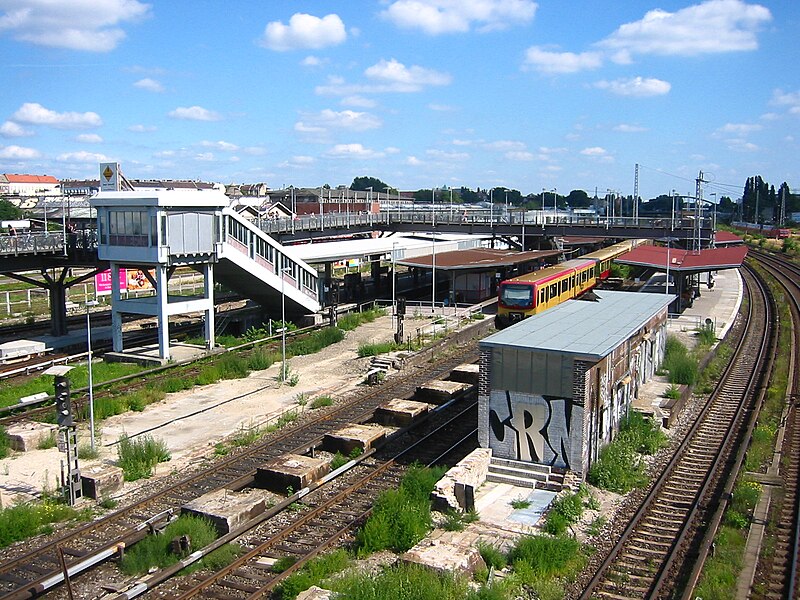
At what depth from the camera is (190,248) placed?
27922mm

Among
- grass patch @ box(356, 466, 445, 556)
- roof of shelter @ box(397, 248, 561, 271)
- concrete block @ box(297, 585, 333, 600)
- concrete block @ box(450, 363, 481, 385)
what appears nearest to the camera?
concrete block @ box(297, 585, 333, 600)

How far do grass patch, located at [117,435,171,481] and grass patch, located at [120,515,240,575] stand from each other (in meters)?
3.41

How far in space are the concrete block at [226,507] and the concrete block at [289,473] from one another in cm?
87

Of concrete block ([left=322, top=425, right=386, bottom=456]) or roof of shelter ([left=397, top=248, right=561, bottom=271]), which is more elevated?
roof of shelter ([left=397, top=248, right=561, bottom=271])

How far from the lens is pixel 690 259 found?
42250 millimetres

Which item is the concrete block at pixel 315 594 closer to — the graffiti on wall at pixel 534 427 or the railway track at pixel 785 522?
the railway track at pixel 785 522

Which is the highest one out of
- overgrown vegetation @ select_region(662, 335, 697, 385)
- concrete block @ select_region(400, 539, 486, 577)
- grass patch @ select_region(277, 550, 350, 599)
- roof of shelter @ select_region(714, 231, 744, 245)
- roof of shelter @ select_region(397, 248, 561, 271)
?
roof of shelter @ select_region(714, 231, 744, 245)

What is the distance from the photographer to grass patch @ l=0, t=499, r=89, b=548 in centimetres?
1278

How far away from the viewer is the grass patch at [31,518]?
41.9ft

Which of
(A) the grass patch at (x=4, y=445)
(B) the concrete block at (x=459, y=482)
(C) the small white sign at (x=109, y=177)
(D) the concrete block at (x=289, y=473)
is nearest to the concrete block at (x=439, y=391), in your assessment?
(B) the concrete block at (x=459, y=482)

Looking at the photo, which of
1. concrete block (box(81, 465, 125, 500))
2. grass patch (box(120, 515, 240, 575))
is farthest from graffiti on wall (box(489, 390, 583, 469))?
concrete block (box(81, 465, 125, 500))

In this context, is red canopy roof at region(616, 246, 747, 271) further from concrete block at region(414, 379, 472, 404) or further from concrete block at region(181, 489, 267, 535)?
concrete block at region(181, 489, 267, 535)

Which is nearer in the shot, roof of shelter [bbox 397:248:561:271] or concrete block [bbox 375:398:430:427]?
concrete block [bbox 375:398:430:427]

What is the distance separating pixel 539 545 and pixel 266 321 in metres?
25.9
